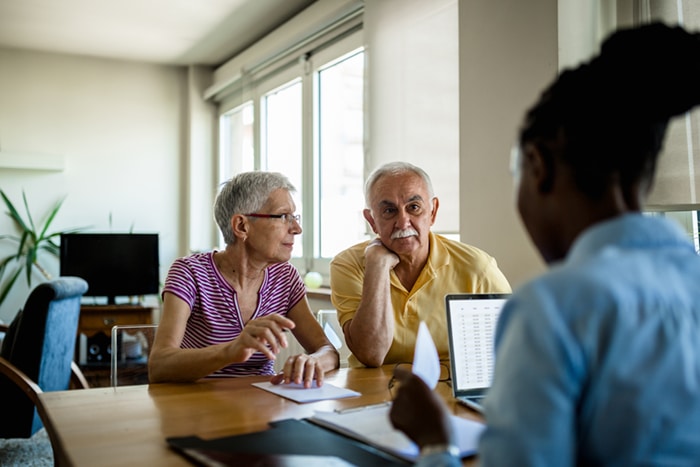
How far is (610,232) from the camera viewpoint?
25.4 inches

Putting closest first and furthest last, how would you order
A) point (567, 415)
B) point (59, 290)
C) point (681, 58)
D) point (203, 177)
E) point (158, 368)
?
point (567, 415), point (681, 58), point (158, 368), point (59, 290), point (203, 177)

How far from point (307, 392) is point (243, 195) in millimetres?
774

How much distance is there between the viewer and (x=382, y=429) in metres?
1.11

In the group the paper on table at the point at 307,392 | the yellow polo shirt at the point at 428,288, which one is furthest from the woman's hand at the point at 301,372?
the yellow polo shirt at the point at 428,288

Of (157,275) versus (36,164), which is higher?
(36,164)

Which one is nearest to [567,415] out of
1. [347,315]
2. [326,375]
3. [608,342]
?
[608,342]

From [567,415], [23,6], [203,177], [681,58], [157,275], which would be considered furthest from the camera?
[203,177]

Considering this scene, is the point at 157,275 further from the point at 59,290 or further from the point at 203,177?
the point at 59,290

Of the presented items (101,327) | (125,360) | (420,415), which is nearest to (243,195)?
(125,360)

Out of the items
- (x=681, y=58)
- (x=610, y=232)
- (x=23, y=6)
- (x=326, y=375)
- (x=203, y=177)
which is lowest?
(x=326, y=375)

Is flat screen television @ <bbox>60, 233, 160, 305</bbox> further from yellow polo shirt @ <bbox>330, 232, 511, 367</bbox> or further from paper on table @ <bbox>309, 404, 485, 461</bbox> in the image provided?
paper on table @ <bbox>309, 404, 485, 461</bbox>

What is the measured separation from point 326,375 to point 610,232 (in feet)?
3.93

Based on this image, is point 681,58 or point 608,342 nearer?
point 608,342

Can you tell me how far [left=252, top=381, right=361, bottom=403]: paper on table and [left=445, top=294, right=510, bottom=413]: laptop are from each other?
23 centimetres
